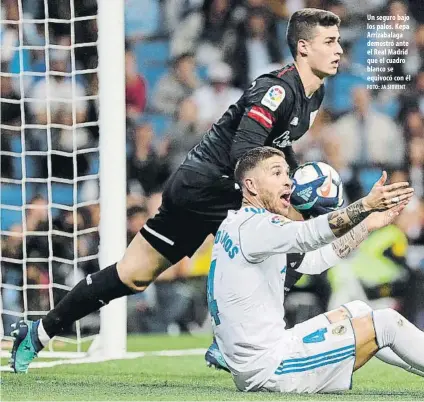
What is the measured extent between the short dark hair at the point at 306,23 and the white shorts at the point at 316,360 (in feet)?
6.59

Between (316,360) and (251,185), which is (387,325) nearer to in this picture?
(316,360)

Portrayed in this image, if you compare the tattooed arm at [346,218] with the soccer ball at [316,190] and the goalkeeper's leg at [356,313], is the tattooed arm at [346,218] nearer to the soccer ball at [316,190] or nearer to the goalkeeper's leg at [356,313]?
the goalkeeper's leg at [356,313]

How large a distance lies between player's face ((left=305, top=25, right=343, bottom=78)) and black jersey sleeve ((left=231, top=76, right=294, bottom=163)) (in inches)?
12.3

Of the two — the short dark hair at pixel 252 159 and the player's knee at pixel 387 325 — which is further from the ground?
the short dark hair at pixel 252 159

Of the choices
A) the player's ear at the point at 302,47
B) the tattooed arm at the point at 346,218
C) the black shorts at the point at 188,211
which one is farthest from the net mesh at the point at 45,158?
the tattooed arm at the point at 346,218

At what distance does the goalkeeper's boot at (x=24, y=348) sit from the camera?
6.37 meters

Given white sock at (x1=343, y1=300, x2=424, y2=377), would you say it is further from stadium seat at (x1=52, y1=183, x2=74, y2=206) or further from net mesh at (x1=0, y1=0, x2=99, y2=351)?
stadium seat at (x1=52, y1=183, x2=74, y2=206)

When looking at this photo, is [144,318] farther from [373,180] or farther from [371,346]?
[371,346]

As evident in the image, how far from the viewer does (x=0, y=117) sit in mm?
10180

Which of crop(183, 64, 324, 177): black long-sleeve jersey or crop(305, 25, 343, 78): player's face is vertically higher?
crop(305, 25, 343, 78): player's face

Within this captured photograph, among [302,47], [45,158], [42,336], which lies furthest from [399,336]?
[45,158]

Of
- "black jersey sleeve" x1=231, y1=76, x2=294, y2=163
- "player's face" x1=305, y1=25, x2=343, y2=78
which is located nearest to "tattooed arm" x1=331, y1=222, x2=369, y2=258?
"black jersey sleeve" x1=231, y1=76, x2=294, y2=163

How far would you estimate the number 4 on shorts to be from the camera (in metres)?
4.80

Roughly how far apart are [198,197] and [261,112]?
686mm
